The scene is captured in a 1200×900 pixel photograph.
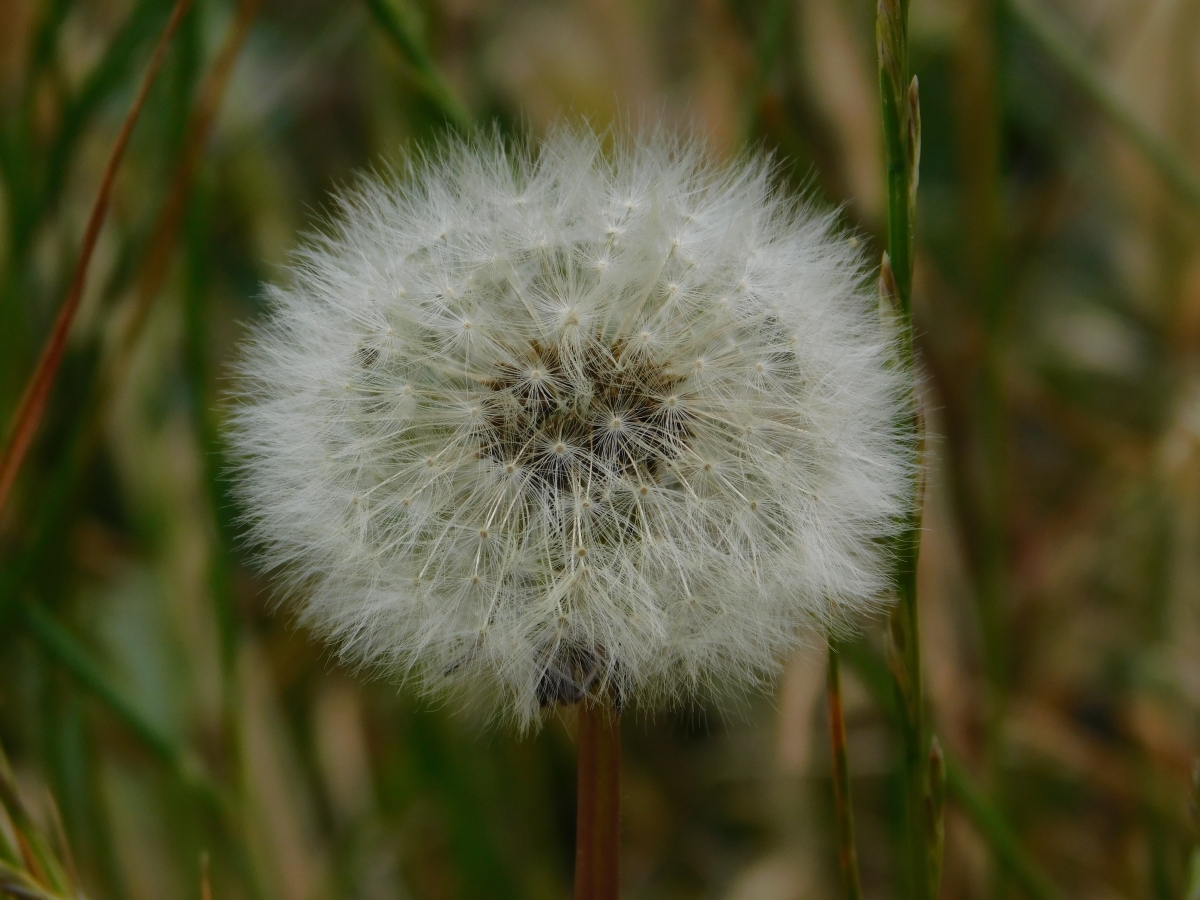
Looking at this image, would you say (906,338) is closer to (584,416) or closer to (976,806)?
(584,416)

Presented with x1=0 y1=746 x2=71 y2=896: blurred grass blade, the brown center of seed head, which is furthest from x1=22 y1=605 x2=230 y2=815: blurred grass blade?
the brown center of seed head

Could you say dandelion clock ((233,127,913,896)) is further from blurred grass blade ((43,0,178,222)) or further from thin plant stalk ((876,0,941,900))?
blurred grass blade ((43,0,178,222))

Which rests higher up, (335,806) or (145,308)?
(145,308)

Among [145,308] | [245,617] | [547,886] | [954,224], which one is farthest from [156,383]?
[954,224]

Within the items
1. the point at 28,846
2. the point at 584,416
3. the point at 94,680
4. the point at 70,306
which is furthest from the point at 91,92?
the point at 28,846

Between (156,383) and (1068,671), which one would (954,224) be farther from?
(156,383)

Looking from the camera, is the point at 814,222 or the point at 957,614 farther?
the point at 957,614
